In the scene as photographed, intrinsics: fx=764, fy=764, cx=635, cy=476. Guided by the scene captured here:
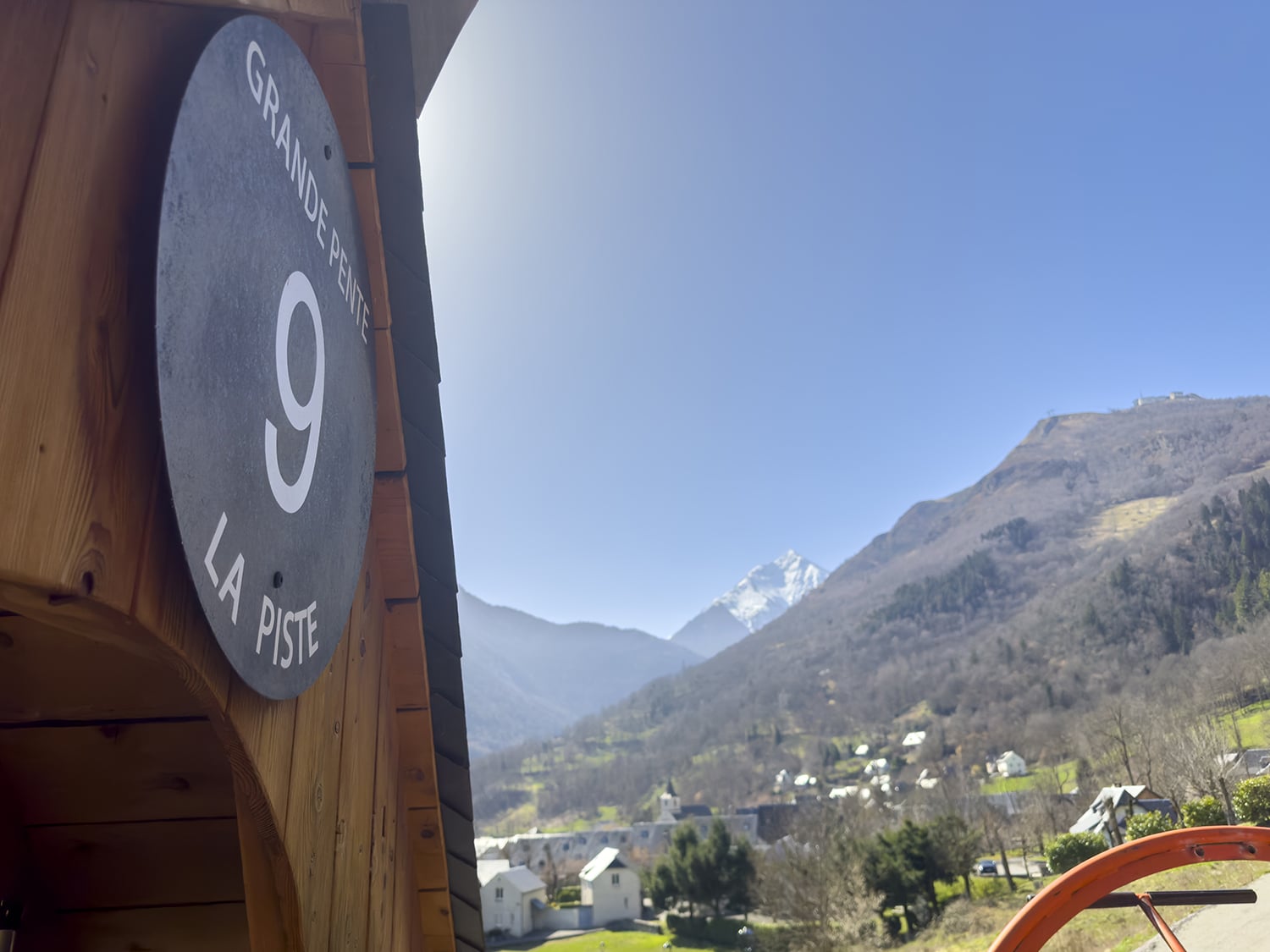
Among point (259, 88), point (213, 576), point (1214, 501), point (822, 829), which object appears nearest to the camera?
point (213, 576)

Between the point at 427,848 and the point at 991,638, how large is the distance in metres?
94.1

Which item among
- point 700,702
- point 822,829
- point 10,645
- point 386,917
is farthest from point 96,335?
point 700,702

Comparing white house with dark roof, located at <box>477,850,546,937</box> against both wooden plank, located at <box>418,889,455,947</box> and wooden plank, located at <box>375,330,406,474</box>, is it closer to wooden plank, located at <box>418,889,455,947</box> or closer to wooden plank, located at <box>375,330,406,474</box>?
wooden plank, located at <box>418,889,455,947</box>

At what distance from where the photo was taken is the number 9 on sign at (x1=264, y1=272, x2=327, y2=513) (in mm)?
936

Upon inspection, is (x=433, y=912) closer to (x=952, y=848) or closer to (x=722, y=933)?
(x=952, y=848)

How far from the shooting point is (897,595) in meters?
110

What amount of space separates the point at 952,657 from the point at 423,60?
Answer: 93036 mm

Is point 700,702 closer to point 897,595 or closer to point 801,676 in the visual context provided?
point 801,676

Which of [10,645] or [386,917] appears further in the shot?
[386,917]

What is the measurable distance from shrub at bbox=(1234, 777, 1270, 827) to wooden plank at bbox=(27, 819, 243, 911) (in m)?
22.2

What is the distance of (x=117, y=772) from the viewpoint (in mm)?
1248

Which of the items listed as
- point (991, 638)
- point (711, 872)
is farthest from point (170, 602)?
point (991, 638)

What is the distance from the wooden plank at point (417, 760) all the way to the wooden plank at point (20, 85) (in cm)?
136

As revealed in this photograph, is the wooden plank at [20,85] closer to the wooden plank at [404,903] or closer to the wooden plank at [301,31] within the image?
the wooden plank at [301,31]
